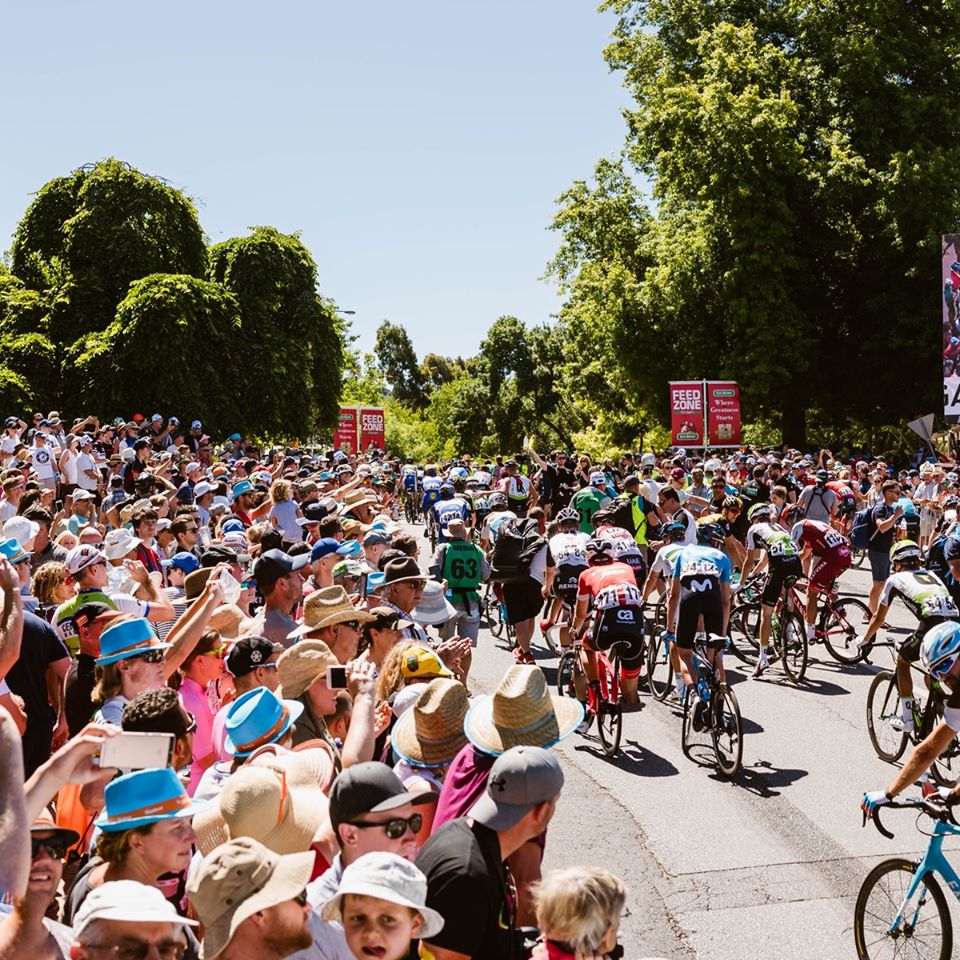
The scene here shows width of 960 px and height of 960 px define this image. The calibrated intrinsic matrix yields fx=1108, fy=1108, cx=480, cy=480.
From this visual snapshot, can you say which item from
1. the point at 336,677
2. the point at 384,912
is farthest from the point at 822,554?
the point at 384,912

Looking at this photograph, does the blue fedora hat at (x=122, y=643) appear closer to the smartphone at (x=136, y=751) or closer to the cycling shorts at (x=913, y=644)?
the smartphone at (x=136, y=751)

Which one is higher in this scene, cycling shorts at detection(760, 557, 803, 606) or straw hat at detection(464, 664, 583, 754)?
straw hat at detection(464, 664, 583, 754)

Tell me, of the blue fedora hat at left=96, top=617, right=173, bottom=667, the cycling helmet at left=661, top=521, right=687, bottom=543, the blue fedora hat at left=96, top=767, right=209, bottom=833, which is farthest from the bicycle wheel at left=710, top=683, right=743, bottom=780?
the blue fedora hat at left=96, top=767, right=209, bottom=833

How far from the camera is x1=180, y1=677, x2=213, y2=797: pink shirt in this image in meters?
5.61

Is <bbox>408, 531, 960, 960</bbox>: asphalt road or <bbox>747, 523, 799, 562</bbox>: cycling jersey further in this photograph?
<bbox>747, 523, 799, 562</bbox>: cycling jersey

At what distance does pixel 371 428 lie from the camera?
45.9m

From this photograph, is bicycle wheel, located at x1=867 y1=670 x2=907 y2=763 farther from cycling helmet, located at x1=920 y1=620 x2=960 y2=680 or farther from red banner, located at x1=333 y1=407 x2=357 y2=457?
red banner, located at x1=333 y1=407 x2=357 y2=457

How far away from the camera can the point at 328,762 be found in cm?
476

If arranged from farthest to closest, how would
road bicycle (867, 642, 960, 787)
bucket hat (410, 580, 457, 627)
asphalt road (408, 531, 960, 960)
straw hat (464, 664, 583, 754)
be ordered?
bucket hat (410, 580, 457, 627) → road bicycle (867, 642, 960, 787) → asphalt road (408, 531, 960, 960) → straw hat (464, 664, 583, 754)

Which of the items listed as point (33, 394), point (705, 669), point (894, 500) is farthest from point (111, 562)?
point (33, 394)

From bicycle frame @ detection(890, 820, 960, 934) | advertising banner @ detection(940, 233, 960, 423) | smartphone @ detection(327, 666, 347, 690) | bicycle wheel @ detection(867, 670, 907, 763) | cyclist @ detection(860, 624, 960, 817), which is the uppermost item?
advertising banner @ detection(940, 233, 960, 423)

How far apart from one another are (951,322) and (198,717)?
2481cm

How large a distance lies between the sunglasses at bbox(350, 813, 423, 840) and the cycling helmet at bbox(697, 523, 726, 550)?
1049 cm

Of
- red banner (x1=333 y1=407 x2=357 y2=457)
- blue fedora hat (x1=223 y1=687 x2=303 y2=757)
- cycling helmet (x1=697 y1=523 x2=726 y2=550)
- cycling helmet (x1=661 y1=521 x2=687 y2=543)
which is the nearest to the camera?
blue fedora hat (x1=223 y1=687 x2=303 y2=757)
